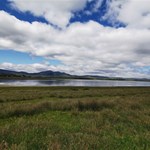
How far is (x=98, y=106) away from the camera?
57.5 ft

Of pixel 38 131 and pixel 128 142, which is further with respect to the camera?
pixel 38 131

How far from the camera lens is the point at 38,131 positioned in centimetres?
791

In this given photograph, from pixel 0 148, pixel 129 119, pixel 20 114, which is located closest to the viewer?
pixel 0 148

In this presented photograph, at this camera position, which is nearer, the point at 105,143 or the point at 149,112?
the point at 105,143

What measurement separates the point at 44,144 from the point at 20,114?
28.5 ft

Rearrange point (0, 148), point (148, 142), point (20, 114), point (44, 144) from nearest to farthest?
point (0, 148) → point (44, 144) → point (148, 142) → point (20, 114)

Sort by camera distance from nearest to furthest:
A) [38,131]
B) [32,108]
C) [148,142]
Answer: [148,142] < [38,131] < [32,108]

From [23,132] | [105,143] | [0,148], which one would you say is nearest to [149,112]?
[105,143]

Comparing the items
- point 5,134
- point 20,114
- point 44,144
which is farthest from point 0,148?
point 20,114

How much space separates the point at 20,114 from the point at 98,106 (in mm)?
6763

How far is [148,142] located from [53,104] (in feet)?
37.3

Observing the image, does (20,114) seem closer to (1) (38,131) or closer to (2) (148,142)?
(1) (38,131)

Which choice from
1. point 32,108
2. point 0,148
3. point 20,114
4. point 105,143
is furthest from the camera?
point 32,108

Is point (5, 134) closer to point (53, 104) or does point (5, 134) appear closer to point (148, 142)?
point (148, 142)
